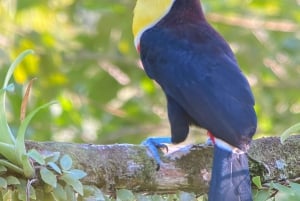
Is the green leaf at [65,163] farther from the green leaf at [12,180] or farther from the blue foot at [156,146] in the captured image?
the blue foot at [156,146]

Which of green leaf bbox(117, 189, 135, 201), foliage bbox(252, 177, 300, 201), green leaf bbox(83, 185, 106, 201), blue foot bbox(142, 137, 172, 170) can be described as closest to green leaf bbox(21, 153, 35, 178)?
green leaf bbox(83, 185, 106, 201)

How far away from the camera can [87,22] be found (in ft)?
15.9

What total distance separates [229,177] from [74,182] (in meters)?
0.47

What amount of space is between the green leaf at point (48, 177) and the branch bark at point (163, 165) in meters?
0.14

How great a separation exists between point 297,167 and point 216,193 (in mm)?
295

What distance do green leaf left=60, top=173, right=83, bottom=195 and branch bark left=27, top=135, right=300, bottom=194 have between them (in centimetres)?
15

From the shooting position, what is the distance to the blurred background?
398 centimetres

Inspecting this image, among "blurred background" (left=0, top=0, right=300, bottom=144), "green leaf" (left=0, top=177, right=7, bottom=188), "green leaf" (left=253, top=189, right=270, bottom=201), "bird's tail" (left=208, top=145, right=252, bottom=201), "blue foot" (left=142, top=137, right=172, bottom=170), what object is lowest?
"blurred background" (left=0, top=0, right=300, bottom=144)

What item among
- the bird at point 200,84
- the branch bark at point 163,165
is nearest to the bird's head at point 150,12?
the bird at point 200,84

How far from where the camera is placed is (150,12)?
271 centimetres

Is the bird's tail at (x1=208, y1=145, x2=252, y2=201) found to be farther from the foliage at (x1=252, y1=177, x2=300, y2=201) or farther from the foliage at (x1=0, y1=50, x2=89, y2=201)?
the foliage at (x1=0, y1=50, x2=89, y2=201)

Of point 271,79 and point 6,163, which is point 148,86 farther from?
point 6,163

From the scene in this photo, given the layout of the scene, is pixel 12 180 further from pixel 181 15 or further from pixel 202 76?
pixel 181 15

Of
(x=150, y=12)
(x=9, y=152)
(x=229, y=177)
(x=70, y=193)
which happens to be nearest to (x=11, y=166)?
(x=9, y=152)
